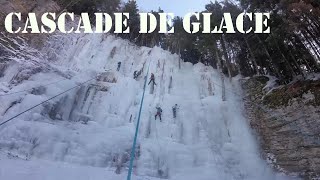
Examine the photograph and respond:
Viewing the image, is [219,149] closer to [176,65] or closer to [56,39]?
[176,65]

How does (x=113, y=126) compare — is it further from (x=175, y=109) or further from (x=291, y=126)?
(x=291, y=126)

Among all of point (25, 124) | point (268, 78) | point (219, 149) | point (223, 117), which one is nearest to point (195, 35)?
point (268, 78)

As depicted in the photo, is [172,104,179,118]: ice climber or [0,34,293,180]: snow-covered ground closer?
[0,34,293,180]: snow-covered ground

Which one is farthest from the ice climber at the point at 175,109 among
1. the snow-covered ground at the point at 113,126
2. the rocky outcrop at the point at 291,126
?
the rocky outcrop at the point at 291,126

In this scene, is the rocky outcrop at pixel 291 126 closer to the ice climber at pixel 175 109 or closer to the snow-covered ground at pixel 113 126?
the snow-covered ground at pixel 113 126

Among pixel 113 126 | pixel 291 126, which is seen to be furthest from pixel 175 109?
pixel 291 126

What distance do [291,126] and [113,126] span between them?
22.2ft

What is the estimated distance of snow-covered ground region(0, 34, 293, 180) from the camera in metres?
11.1

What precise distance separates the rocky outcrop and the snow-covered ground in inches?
21.4

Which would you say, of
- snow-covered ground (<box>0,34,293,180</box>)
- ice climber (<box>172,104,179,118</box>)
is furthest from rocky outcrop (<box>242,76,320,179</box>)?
ice climber (<box>172,104,179,118</box>)

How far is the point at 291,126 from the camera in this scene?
42.3 ft

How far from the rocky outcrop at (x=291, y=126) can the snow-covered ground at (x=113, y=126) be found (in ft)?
1.78

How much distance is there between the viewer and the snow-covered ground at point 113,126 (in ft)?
36.3

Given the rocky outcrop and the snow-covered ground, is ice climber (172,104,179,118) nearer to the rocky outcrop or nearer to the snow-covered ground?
the snow-covered ground
